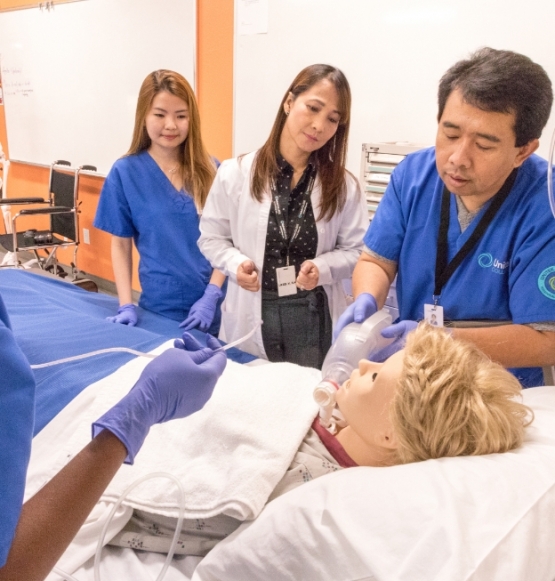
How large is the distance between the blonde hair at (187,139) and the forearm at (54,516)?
1541 millimetres

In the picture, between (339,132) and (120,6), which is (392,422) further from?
(120,6)

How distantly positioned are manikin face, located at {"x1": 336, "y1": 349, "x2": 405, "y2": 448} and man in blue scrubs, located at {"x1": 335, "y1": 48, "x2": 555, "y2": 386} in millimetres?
220

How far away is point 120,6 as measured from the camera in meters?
3.52

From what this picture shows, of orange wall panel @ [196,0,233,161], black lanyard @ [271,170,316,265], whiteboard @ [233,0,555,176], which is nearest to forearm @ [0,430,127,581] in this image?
black lanyard @ [271,170,316,265]

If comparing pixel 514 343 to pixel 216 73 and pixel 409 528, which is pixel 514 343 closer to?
pixel 409 528

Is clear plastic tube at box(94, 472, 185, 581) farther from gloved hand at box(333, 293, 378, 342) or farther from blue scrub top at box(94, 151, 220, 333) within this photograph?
blue scrub top at box(94, 151, 220, 333)

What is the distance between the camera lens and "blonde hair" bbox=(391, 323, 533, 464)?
97 centimetres

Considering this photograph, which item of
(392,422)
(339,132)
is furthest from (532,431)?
(339,132)

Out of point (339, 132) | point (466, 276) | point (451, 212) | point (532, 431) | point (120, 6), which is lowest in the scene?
point (532, 431)

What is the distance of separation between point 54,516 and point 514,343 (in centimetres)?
102

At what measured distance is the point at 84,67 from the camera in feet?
12.9

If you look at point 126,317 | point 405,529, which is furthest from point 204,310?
point 405,529

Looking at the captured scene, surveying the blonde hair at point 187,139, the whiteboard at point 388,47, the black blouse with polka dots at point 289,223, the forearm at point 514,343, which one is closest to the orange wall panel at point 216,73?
the whiteboard at point 388,47

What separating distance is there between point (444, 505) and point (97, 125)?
3.89 metres
